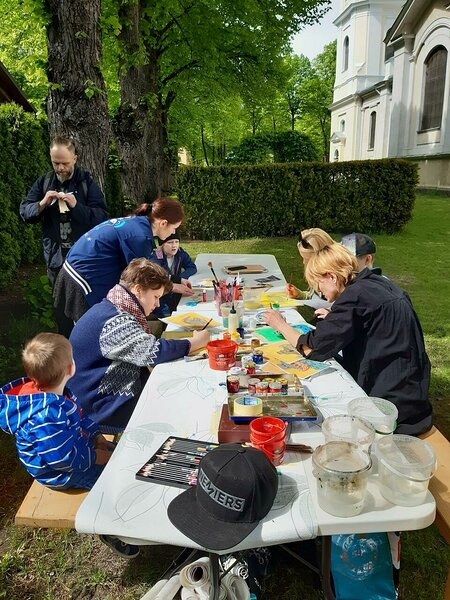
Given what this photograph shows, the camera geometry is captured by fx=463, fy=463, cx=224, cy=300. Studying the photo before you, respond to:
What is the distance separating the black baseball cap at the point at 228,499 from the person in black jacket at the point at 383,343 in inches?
46.9

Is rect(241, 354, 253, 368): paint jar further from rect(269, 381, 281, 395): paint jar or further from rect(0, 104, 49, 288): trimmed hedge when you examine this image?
rect(0, 104, 49, 288): trimmed hedge

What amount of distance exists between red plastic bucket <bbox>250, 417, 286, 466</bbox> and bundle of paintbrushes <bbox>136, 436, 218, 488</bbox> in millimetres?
210

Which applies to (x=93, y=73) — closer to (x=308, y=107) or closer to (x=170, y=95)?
(x=170, y=95)

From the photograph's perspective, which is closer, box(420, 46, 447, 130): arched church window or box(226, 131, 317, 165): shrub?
box(420, 46, 447, 130): arched church window

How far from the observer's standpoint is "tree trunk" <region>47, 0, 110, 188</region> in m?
5.04

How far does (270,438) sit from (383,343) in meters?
1.08

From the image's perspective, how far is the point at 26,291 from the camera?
5.82 m

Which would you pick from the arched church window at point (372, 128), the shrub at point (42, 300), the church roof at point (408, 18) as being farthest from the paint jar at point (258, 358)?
the arched church window at point (372, 128)

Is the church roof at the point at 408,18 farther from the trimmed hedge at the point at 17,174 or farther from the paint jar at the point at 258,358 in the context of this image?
the paint jar at the point at 258,358

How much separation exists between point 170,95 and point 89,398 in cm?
1568

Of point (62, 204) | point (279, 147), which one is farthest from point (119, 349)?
point (279, 147)

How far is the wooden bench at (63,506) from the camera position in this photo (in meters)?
1.88

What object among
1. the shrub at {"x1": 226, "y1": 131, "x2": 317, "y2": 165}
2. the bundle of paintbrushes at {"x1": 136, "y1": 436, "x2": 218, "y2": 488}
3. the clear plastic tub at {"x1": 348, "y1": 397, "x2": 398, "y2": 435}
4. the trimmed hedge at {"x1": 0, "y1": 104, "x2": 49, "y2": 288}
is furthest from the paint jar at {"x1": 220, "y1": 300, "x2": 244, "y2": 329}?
the shrub at {"x1": 226, "y1": 131, "x2": 317, "y2": 165}

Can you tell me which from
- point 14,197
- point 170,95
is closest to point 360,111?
point 170,95
